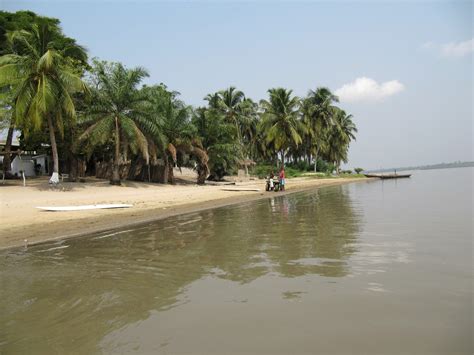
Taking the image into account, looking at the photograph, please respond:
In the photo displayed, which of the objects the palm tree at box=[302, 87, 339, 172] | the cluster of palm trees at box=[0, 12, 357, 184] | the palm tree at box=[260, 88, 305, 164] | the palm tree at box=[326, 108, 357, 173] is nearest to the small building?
the cluster of palm trees at box=[0, 12, 357, 184]

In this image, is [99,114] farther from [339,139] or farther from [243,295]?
[339,139]

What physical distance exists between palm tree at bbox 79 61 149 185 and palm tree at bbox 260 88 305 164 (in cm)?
2553

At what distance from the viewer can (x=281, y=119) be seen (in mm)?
52531

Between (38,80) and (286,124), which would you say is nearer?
(38,80)

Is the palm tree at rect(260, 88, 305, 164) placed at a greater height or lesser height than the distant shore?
greater

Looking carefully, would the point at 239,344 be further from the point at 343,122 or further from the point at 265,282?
the point at 343,122

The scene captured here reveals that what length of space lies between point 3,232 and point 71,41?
29.3m

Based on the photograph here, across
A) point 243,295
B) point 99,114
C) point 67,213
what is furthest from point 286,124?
point 243,295

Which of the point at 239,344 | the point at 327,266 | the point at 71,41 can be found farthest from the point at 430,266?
the point at 71,41

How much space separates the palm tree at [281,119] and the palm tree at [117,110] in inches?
1005

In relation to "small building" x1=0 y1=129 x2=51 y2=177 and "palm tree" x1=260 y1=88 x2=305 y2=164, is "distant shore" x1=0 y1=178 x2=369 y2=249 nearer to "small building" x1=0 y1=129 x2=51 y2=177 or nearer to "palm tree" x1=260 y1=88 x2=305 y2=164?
"small building" x1=0 y1=129 x2=51 y2=177

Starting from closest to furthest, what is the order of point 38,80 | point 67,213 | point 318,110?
point 67,213 → point 38,80 → point 318,110

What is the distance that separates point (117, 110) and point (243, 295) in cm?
2562

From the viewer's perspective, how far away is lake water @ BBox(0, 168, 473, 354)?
4.00m
